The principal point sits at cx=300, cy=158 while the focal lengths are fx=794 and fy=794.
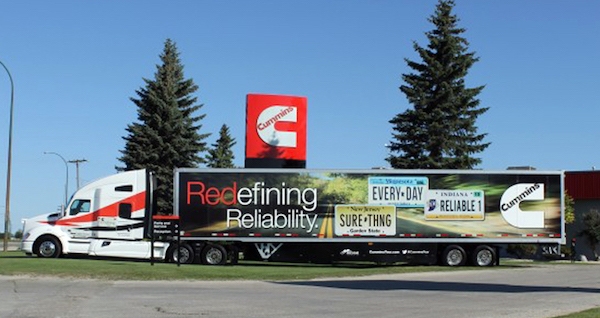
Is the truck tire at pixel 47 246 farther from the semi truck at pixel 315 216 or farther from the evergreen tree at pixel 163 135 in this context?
the evergreen tree at pixel 163 135

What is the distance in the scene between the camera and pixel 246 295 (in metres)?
17.3

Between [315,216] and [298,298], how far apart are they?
507 inches

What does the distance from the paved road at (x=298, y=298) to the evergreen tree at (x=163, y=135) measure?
26869 millimetres

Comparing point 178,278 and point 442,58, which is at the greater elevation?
point 442,58

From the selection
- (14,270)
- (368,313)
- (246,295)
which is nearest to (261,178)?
(14,270)

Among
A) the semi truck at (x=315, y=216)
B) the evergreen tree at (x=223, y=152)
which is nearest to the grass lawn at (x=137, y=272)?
the semi truck at (x=315, y=216)

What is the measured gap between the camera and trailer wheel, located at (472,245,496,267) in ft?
100.0

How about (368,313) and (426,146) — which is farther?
(426,146)

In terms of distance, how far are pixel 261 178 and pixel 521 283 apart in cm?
1083

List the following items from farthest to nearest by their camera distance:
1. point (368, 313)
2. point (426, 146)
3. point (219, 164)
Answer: point (219, 164) < point (426, 146) < point (368, 313)

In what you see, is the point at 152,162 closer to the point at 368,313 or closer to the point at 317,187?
the point at 317,187

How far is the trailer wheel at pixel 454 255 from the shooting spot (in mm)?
30125

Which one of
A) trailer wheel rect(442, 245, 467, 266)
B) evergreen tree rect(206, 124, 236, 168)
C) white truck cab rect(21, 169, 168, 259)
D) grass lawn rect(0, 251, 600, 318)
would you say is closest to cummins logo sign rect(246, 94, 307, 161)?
white truck cab rect(21, 169, 168, 259)

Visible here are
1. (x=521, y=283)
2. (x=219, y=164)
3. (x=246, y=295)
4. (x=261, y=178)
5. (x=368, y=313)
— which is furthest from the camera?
(x=219, y=164)
